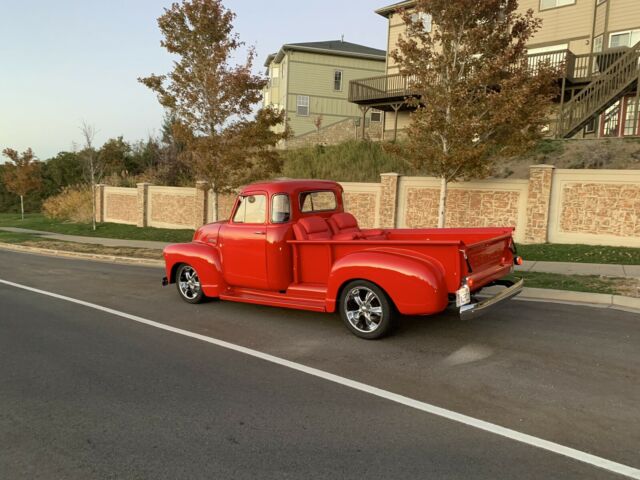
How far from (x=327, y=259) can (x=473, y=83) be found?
8.04 meters

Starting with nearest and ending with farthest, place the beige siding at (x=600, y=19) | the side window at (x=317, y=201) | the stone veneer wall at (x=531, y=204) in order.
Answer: the side window at (x=317, y=201) → the stone veneer wall at (x=531, y=204) → the beige siding at (x=600, y=19)

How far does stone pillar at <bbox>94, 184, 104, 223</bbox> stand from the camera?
27.5m

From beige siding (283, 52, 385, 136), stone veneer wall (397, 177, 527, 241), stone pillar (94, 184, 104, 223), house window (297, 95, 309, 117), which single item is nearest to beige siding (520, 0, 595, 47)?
stone veneer wall (397, 177, 527, 241)

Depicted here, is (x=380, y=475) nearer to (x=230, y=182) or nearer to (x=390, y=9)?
(x=230, y=182)

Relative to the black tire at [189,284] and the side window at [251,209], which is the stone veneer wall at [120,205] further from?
the side window at [251,209]

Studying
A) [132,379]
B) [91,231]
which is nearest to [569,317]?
[132,379]

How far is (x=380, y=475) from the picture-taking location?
10.6 feet

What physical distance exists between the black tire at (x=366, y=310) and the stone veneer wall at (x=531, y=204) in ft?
32.9

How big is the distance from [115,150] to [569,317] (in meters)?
36.4

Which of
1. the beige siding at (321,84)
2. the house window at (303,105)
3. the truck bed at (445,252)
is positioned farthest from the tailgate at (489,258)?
the house window at (303,105)

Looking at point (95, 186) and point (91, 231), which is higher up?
point (95, 186)

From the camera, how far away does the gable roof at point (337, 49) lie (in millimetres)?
37812

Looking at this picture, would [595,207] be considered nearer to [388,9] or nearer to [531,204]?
[531,204]

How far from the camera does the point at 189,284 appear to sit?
8438 millimetres
